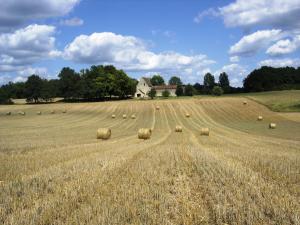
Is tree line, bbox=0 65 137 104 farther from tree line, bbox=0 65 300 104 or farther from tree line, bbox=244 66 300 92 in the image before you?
tree line, bbox=244 66 300 92

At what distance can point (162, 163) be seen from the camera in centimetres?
1354

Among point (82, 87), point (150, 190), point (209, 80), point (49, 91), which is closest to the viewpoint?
point (150, 190)

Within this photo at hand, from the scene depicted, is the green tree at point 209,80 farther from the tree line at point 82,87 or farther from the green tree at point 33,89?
the green tree at point 33,89

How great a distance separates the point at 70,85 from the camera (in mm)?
121375

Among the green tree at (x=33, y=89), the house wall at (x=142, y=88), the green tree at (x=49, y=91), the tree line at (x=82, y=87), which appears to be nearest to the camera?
the tree line at (x=82, y=87)

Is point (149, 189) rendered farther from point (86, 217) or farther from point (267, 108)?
point (267, 108)

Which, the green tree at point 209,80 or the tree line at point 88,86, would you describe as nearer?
the tree line at point 88,86

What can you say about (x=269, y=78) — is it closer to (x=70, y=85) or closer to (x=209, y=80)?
(x=209, y=80)

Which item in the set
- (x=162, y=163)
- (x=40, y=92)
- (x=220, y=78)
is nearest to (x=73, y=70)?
(x=40, y=92)

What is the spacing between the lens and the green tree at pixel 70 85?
11906cm

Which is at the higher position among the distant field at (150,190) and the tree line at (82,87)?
the tree line at (82,87)

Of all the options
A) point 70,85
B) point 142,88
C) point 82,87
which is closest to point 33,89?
point 70,85

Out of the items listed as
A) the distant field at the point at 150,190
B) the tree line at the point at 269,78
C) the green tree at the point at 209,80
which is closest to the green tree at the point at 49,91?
the tree line at the point at 269,78

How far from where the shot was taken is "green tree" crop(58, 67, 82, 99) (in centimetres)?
11906
